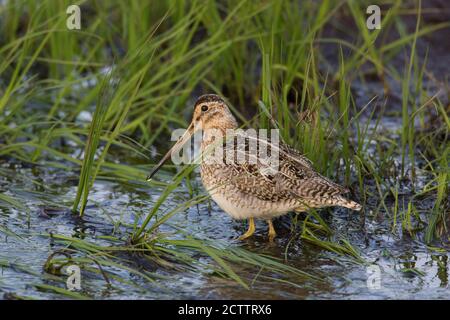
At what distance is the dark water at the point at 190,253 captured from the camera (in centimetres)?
534

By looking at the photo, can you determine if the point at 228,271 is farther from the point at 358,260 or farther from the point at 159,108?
the point at 159,108

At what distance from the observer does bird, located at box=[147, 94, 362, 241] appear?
602cm

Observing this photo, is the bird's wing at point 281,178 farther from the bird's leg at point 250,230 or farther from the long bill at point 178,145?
the long bill at point 178,145

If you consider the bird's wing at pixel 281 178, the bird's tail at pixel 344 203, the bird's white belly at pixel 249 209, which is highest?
the bird's wing at pixel 281 178

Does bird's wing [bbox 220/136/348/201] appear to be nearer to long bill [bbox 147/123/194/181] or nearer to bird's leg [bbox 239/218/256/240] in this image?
bird's leg [bbox 239/218/256/240]

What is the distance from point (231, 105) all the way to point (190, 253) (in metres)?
2.40

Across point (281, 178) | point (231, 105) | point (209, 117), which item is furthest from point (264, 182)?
point (231, 105)

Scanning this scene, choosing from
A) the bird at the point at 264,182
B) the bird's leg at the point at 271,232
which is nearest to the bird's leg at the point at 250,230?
the bird at the point at 264,182

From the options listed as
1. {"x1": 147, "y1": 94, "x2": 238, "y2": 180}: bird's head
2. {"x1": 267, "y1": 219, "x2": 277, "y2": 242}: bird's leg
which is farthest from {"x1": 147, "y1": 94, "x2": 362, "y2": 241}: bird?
{"x1": 147, "y1": 94, "x2": 238, "y2": 180}: bird's head

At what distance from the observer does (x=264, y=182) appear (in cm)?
609

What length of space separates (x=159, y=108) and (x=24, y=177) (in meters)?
1.60

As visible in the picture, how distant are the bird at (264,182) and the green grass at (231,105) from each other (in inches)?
7.5

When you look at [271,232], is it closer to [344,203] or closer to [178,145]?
[344,203]
